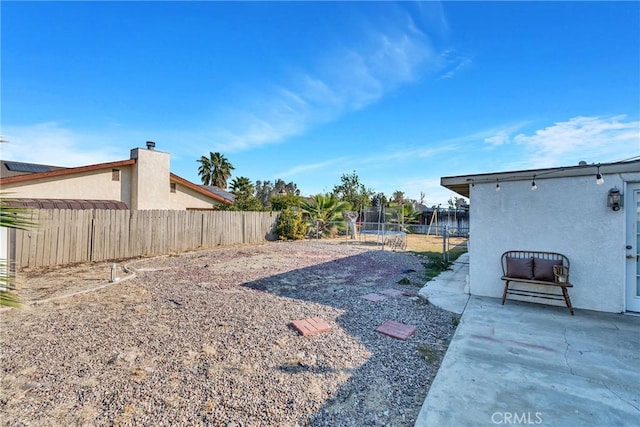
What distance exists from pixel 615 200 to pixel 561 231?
0.83m

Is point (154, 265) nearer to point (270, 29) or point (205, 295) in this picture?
point (205, 295)

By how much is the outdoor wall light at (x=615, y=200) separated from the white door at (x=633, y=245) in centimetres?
20

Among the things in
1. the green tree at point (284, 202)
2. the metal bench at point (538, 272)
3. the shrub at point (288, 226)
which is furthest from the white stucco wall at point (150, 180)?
the metal bench at point (538, 272)

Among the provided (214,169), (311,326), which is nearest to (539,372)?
(311,326)

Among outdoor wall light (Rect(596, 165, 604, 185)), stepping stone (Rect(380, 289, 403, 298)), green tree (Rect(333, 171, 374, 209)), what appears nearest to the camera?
outdoor wall light (Rect(596, 165, 604, 185))

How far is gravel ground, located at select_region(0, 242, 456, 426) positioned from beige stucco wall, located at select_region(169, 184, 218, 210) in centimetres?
977

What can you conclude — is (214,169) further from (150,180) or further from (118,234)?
(118,234)

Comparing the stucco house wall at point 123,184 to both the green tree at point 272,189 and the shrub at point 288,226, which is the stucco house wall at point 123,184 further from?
the green tree at point 272,189

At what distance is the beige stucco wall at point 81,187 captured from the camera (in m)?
11.4

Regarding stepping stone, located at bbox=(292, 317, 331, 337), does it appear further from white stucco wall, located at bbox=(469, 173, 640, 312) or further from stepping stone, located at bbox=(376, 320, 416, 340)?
white stucco wall, located at bbox=(469, 173, 640, 312)

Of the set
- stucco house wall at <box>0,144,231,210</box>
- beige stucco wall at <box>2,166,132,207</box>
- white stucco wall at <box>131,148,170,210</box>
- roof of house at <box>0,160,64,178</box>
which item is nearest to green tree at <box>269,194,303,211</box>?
stucco house wall at <box>0,144,231,210</box>

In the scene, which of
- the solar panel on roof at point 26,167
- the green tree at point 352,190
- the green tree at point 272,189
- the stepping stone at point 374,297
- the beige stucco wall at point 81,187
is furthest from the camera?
the green tree at point 272,189

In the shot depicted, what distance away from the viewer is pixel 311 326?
4.13 m

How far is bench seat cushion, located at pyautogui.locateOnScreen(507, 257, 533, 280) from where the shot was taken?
481 centimetres
